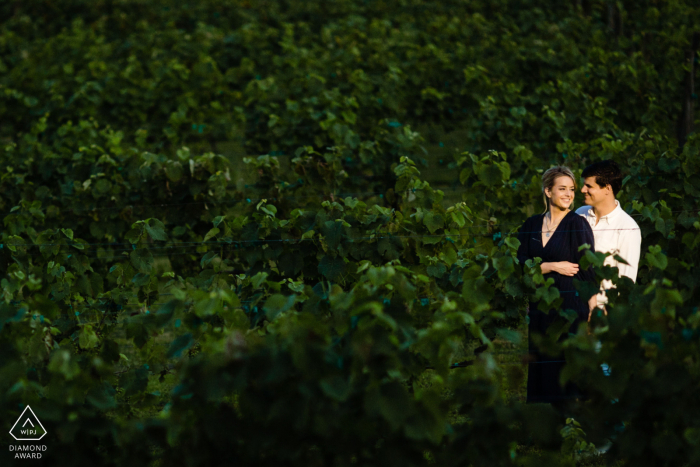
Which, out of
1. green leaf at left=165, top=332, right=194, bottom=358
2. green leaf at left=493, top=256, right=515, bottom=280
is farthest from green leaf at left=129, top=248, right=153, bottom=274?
green leaf at left=493, top=256, right=515, bottom=280

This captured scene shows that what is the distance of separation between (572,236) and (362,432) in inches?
66.6

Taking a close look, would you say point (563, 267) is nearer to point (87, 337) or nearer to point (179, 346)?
point (179, 346)

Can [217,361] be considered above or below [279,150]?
above

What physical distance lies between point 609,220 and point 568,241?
0.27 m

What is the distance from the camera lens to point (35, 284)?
2.68 meters

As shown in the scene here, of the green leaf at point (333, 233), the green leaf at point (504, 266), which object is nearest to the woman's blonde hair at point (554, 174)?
the green leaf at point (504, 266)

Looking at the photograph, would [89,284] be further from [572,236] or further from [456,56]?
[456,56]

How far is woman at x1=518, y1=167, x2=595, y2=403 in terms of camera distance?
11.4 feet

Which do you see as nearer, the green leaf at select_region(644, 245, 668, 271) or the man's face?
the green leaf at select_region(644, 245, 668, 271)

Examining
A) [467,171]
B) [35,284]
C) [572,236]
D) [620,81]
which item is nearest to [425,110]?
[620,81]

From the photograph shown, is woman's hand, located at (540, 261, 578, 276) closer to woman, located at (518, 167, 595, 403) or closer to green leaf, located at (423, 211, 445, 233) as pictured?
woman, located at (518, 167, 595, 403)

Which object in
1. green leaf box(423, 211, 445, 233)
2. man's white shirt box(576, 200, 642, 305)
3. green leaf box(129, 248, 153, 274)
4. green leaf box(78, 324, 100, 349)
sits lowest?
green leaf box(78, 324, 100, 349)

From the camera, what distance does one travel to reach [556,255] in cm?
349

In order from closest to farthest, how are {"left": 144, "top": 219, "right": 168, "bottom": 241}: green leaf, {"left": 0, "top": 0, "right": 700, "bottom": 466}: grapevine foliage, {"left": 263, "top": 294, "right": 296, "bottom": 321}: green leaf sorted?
{"left": 0, "top": 0, "right": 700, "bottom": 466}: grapevine foliage
{"left": 263, "top": 294, "right": 296, "bottom": 321}: green leaf
{"left": 144, "top": 219, "right": 168, "bottom": 241}: green leaf
